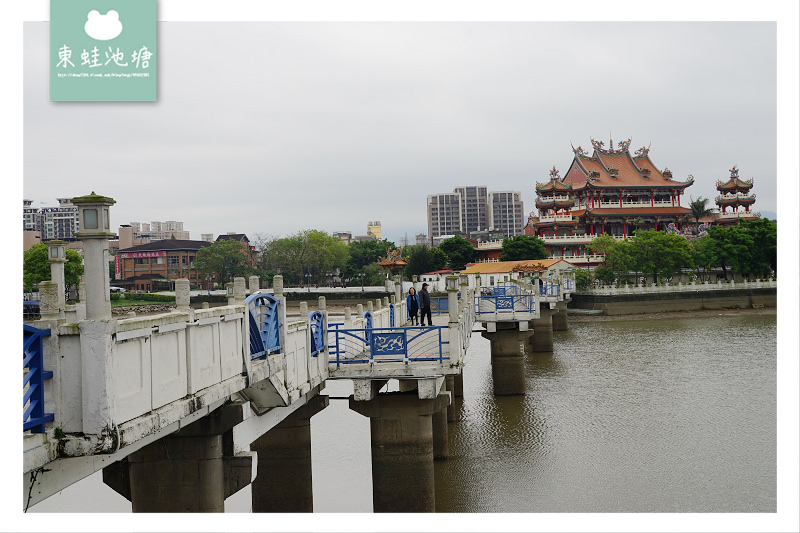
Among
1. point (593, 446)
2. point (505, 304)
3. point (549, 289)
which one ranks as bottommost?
point (593, 446)

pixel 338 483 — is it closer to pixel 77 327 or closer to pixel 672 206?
pixel 77 327

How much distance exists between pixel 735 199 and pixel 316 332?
74.0m

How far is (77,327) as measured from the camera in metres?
5.18

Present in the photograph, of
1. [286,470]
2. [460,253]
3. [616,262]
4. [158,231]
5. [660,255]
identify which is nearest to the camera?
[286,470]

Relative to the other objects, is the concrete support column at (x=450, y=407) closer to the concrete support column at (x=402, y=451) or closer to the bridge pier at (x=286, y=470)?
the bridge pier at (x=286, y=470)

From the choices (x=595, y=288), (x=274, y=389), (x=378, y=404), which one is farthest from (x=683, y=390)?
(x=595, y=288)

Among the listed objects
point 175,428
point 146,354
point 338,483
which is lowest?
point 338,483

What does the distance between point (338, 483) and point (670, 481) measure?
6.60 meters

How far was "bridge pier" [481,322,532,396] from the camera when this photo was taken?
2470 cm

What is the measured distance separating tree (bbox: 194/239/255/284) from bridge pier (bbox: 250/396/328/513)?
61702 mm

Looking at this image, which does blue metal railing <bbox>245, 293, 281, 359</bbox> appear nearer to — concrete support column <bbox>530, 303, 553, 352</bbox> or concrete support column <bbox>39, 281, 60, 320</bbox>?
concrete support column <bbox>39, 281, 60, 320</bbox>

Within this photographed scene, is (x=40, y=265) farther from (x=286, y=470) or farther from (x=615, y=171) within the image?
(x=615, y=171)

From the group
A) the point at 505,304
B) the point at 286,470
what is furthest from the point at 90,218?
the point at 505,304

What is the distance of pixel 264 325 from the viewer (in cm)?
879
